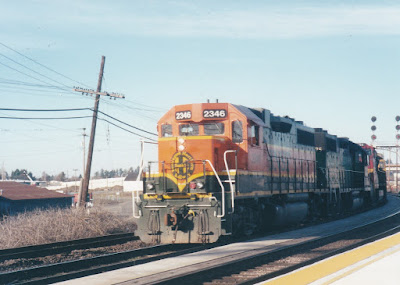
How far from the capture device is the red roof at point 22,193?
44.1m

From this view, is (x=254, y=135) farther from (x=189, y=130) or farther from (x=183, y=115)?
(x=183, y=115)

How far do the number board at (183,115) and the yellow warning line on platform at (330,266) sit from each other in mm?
5527

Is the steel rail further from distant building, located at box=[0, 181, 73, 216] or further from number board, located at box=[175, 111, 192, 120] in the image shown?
distant building, located at box=[0, 181, 73, 216]

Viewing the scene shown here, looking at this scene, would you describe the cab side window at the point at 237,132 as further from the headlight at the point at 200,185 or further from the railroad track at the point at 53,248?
the railroad track at the point at 53,248

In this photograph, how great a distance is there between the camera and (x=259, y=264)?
9812 mm

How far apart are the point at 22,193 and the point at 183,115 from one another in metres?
37.8

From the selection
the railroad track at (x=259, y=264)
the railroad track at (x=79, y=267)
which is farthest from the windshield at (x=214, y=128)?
the railroad track at (x=259, y=264)

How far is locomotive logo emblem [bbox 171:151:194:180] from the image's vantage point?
12.4 m

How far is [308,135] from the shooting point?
1902 centimetres

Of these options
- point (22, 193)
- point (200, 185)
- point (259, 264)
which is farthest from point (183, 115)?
point (22, 193)

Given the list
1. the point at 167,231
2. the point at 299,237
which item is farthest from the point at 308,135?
the point at 167,231

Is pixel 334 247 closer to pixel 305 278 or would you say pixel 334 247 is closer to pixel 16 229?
pixel 305 278

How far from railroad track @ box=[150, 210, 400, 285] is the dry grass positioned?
25.7 ft

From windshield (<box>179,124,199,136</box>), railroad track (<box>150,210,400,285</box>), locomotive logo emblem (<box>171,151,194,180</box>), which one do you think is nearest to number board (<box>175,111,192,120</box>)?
windshield (<box>179,124,199,136</box>)
